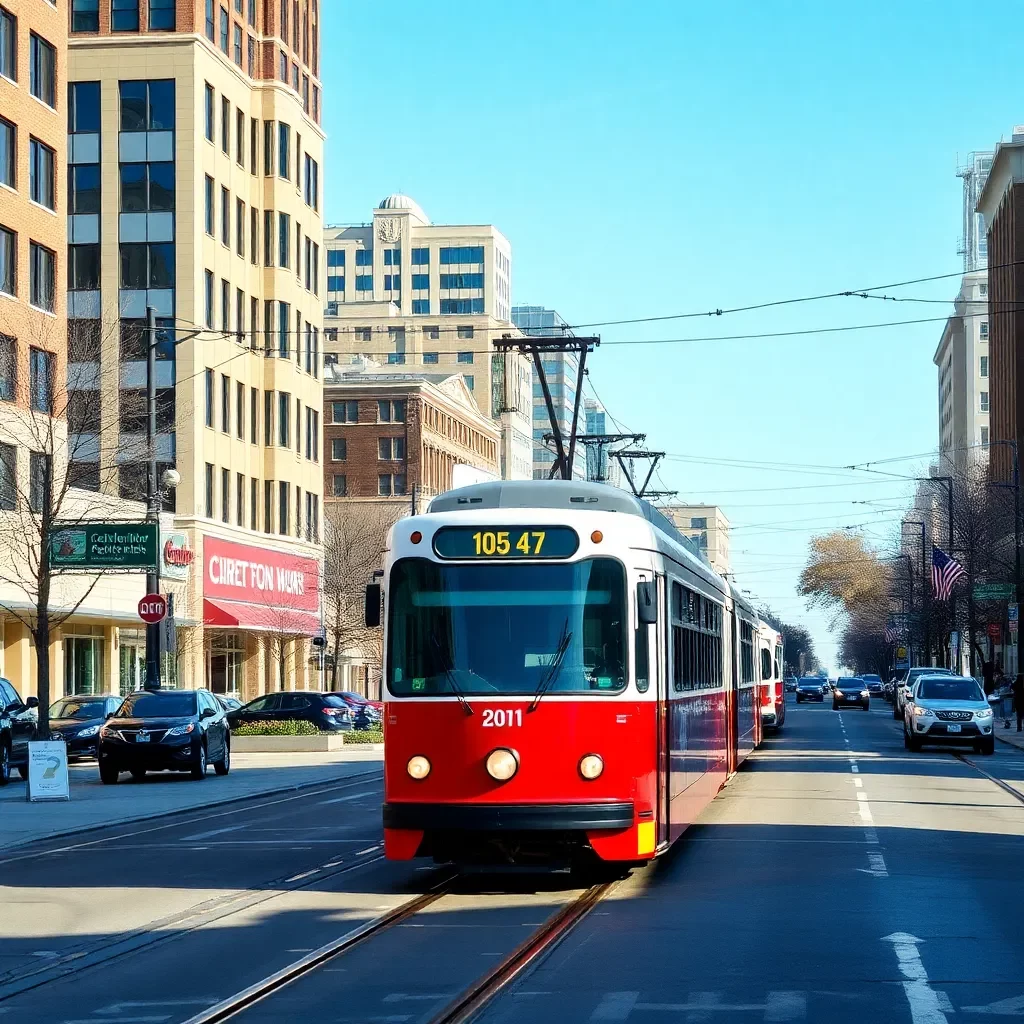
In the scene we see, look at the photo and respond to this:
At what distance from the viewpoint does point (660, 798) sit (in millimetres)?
15055

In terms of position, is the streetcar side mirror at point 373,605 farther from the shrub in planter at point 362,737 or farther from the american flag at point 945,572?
the american flag at point 945,572

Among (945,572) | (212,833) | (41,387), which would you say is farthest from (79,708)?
(945,572)

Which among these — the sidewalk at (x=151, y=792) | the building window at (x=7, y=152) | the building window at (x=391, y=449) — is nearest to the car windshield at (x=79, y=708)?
the sidewalk at (x=151, y=792)

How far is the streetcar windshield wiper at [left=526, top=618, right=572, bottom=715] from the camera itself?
544 inches

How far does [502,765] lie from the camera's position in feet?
45.1

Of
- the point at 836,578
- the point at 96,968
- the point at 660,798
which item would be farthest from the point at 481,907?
the point at 836,578

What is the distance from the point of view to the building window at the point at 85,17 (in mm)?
61656

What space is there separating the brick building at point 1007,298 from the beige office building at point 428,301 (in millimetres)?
39691

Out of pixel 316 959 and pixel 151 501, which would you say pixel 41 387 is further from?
pixel 316 959

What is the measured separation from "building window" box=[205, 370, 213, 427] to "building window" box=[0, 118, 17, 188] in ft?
52.9

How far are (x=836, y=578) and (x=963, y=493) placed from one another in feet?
209

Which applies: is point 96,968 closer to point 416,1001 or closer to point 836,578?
point 416,1001

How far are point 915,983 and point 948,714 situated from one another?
31417mm

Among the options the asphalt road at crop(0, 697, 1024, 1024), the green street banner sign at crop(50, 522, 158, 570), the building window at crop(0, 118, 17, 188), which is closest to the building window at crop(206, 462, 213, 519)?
the building window at crop(0, 118, 17, 188)
